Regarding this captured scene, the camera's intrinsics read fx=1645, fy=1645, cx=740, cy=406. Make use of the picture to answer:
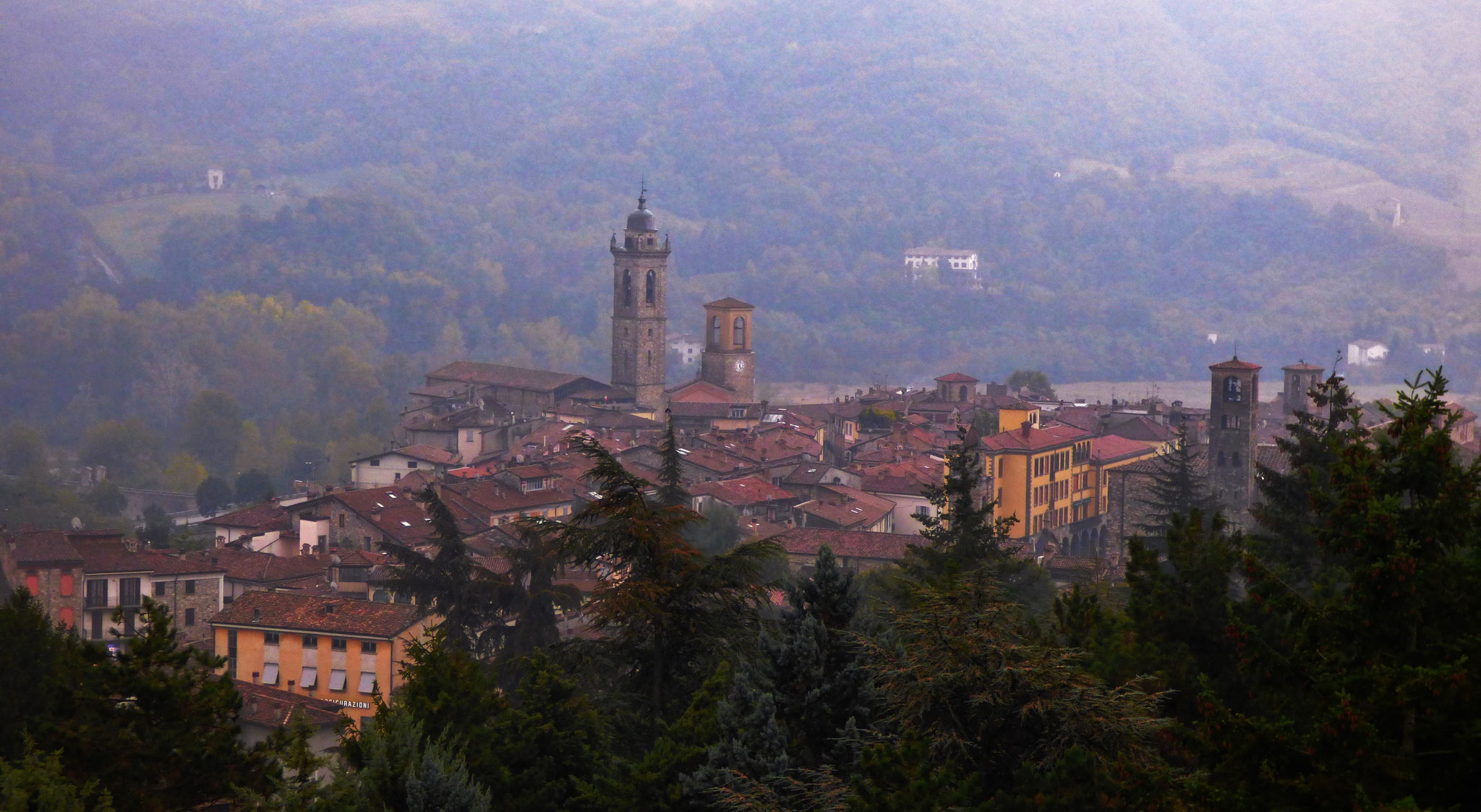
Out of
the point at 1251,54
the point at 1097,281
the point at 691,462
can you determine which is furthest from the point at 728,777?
the point at 1251,54

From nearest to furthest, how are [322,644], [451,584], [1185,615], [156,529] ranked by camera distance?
[1185,615]
[451,584]
[322,644]
[156,529]

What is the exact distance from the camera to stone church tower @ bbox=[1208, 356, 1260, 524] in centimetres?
3762

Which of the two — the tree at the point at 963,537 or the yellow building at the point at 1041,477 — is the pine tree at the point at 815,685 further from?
the yellow building at the point at 1041,477

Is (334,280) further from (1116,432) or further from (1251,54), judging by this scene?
(1251,54)

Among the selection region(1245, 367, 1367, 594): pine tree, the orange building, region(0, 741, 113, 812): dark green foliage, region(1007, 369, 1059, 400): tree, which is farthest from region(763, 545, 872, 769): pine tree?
region(1007, 369, 1059, 400): tree

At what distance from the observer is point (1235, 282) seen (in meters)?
135

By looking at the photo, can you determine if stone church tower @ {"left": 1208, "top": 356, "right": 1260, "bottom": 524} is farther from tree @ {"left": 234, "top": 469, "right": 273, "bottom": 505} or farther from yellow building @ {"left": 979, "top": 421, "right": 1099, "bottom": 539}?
tree @ {"left": 234, "top": 469, "right": 273, "bottom": 505}

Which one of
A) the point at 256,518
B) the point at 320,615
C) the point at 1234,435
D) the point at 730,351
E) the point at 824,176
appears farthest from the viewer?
the point at 824,176

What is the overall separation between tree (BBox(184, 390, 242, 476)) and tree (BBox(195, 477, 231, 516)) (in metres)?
13.9

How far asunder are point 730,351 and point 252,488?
18.0 m

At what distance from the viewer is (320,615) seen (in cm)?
Result: 2362

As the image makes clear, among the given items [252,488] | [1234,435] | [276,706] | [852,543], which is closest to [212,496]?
[252,488]

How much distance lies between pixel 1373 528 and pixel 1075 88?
192 meters

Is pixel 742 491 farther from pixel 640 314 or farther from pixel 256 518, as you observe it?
pixel 640 314
